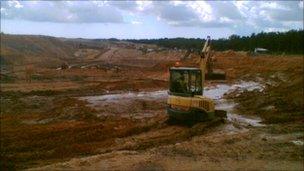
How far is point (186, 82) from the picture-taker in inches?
744

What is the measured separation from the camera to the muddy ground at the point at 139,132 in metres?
14.1

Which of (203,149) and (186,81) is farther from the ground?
(186,81)

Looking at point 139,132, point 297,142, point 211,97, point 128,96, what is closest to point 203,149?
point 297,142

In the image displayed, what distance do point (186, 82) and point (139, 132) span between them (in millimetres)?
2515

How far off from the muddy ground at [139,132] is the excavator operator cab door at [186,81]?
1.30m

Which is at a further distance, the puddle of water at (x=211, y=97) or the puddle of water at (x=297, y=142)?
the puddle of water at (x=211, y=97)

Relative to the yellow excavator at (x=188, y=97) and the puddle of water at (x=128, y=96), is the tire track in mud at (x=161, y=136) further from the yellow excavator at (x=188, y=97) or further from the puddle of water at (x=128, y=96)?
the puddle of water at (x=128, y=96)

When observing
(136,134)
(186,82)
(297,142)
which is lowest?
(136,134)

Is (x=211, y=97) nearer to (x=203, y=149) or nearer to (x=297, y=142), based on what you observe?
(x=297, y=142)

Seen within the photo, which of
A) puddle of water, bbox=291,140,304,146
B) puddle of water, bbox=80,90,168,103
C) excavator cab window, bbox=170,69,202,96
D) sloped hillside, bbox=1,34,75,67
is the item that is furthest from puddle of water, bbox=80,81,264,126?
sloped hillside, bbox=1,34,75,67

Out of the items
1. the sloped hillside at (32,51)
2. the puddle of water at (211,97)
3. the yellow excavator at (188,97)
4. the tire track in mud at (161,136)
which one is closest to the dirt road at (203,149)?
the tire track in mud at (161,136)

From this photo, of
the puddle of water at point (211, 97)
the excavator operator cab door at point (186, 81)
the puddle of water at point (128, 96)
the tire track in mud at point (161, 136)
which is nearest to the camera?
the tire track in mud at point (161, 136)

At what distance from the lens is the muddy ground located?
14117 mm

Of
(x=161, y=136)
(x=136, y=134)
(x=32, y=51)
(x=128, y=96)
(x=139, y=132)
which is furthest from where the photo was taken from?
(x=32, y=51)
